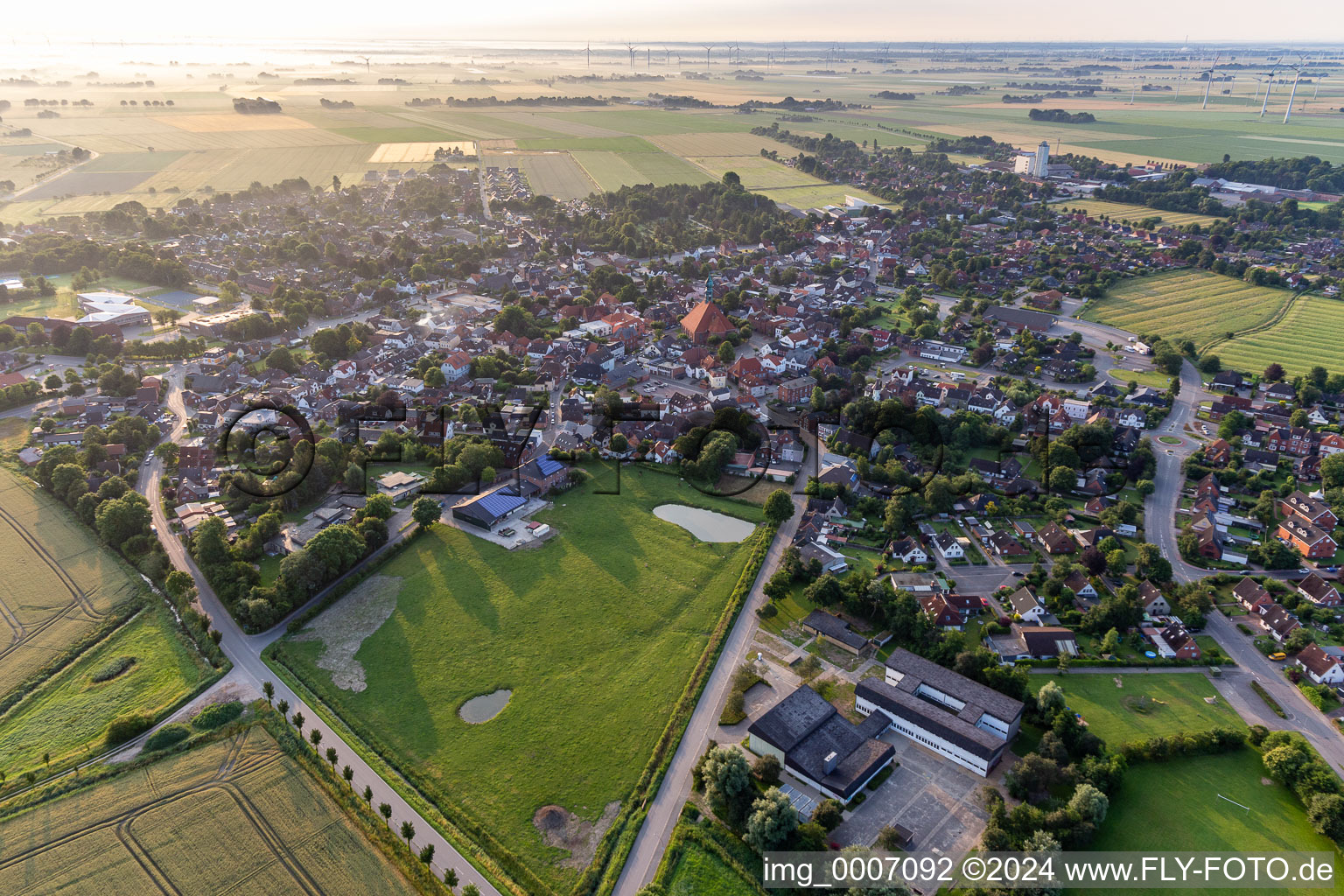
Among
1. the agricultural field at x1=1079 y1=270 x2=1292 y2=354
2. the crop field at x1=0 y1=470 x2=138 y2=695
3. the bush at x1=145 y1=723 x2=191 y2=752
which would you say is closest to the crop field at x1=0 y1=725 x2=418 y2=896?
the bush at x1=145 y1=723 x2=191 y2=752

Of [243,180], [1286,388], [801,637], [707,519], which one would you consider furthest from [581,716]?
[243,180]

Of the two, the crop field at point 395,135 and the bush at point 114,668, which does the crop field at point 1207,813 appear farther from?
the crop field at point 395,135

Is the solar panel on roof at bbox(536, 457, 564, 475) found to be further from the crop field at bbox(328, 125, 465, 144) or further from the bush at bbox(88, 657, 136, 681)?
the crop field at bbox(328, 125, 465, 144)

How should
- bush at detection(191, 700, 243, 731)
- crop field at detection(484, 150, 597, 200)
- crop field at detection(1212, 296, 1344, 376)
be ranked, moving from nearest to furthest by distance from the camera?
bush at detection(191, 700, 243, 731), crop field at detection(1212, 296, 1344, 376), crop field at detection(484, 150, 597, 200)

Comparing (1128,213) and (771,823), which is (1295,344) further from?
(771,823)

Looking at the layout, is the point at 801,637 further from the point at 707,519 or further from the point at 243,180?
the point at 243,180
